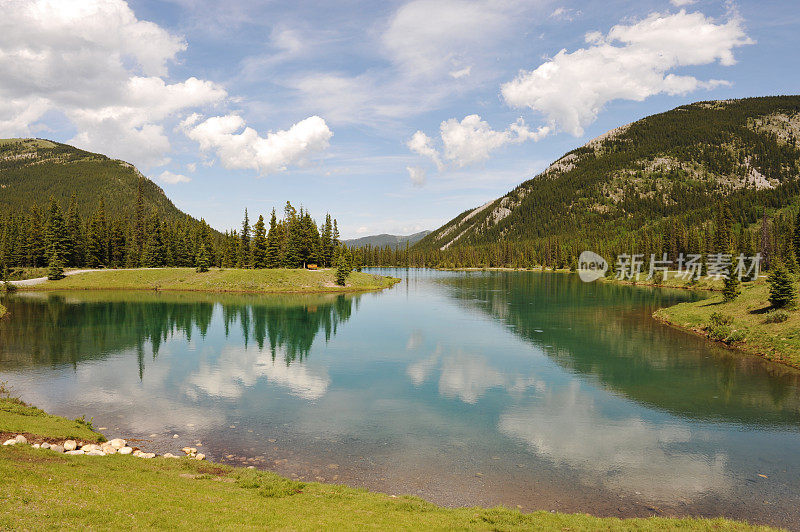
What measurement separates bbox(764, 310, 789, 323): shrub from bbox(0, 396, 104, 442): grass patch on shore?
69595mm

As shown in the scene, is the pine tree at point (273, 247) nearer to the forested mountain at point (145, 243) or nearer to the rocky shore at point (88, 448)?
the forested mountain at point (145, 243)

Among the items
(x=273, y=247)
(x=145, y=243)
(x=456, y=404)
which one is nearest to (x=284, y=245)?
(x=273, y=247)

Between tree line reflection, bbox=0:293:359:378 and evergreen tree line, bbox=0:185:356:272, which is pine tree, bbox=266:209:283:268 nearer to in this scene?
evergreen tree line, bbox=0:185:356:272

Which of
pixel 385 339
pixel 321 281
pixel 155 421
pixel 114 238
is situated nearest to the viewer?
pixel 155 421

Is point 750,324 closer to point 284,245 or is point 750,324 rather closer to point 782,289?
point 782,289

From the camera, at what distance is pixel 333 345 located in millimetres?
54281

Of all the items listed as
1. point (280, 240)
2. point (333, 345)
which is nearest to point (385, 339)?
point (333, 345)

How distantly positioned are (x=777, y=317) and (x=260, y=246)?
12187 centimetres

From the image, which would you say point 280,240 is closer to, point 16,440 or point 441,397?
point 441,397

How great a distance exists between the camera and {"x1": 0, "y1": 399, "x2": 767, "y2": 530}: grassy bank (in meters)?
12.0

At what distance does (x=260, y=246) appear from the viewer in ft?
428

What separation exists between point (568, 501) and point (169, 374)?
3646cm

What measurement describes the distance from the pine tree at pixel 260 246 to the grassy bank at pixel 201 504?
115 meters

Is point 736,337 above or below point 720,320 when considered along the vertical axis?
below
